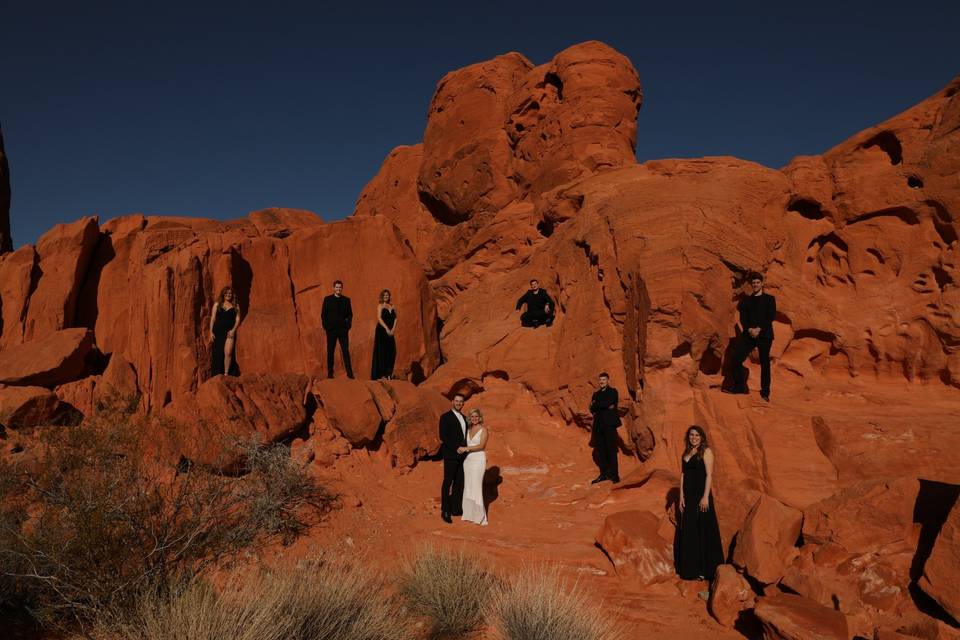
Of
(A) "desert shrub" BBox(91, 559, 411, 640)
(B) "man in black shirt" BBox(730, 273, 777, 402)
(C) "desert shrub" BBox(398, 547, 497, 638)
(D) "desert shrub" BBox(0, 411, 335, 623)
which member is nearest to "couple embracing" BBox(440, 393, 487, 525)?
(D) "desert shrub" BBox(0, 411, 335, 623)

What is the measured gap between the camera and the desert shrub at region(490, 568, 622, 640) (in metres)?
5.15

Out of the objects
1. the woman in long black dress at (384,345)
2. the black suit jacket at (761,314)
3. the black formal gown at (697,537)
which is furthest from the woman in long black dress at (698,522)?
the woman in long black dress at (384,345)

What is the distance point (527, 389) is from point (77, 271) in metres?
8.84

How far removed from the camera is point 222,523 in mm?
7121

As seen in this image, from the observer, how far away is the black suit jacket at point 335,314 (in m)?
10.9

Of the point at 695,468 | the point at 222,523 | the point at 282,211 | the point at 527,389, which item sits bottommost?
the point at 222,523

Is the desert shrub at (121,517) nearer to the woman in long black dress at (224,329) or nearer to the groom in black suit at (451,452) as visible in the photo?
the groom in black suit at (451,452)

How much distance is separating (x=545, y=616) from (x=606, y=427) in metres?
4.27

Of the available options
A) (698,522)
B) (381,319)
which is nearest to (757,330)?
(698,522)

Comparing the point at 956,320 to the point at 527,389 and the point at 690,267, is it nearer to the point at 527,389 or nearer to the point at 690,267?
the point at 690,267

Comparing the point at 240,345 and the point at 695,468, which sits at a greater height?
the point at 240,345

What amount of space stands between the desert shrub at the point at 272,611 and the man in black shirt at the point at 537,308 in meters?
6.48

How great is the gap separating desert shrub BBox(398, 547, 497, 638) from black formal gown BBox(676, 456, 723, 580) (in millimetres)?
2106

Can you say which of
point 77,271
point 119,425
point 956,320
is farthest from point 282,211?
point 956,320
